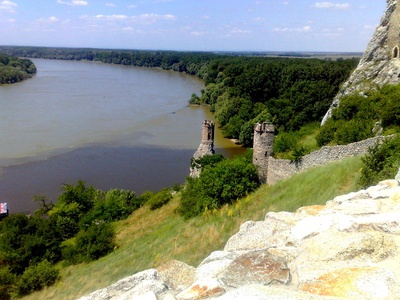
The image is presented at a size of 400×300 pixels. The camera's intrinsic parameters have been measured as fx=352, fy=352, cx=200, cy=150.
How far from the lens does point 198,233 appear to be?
11.5m

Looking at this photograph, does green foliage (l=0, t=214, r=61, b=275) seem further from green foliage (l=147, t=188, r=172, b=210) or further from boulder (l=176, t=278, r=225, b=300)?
boulder (l=176, t=278, r=225, b=300)

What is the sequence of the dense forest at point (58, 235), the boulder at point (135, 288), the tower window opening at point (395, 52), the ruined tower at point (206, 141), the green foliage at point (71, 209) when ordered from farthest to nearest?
the tower window opening at point (395, 52)
the green foliage at point (71, 209)
the ruined tower at point (206, 141)
the dense forest at point (58, 235)
the boulder at point (135, 288)

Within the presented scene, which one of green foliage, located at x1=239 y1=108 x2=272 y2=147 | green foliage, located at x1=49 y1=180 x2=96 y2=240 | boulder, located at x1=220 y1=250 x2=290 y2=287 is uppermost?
boulder, located at x1=220 y1=250 x2=290 y2=287

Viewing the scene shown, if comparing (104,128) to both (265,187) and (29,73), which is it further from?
(29,73)

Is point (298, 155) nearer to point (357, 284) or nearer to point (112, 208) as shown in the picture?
point (112, 208)

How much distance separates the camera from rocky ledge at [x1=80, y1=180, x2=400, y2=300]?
2.15 m

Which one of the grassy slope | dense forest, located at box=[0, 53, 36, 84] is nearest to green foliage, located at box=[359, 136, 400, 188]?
the grassy slope

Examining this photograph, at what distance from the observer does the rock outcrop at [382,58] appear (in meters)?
19.9

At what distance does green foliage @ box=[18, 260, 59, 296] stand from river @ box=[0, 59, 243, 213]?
984cm

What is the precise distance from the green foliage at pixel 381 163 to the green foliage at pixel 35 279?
1101 centimetres

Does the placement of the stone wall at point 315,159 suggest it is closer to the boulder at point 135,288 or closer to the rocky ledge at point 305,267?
the rocky ledge at point 305,267

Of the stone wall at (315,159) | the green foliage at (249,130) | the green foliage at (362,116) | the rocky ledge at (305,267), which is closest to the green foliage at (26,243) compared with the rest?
the stone wall at (315,159)

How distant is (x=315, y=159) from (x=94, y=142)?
26.0m

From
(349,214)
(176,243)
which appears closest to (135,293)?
(349,214)
